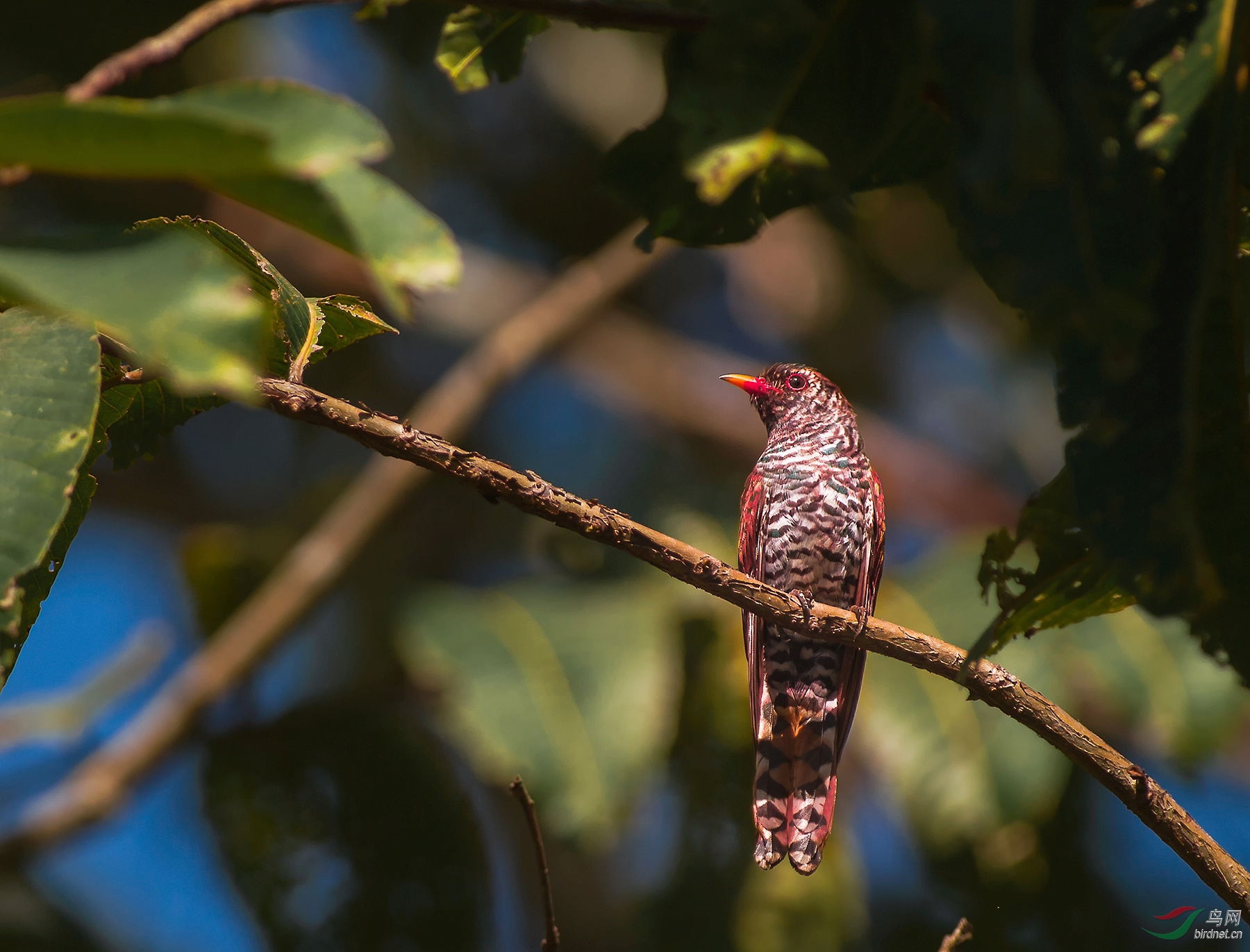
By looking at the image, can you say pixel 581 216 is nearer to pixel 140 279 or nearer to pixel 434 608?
pixel 434 608

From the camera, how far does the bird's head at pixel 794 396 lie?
15.4 ft

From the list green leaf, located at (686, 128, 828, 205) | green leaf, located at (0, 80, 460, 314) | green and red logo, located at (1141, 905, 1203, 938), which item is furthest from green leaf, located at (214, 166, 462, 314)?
green and red logo, located at (1141, 905, 1203, 938)

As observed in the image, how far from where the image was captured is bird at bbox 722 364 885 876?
3875mm

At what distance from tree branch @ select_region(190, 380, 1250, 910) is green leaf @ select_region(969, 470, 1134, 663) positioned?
0.16 meters

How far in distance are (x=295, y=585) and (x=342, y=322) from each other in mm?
4416

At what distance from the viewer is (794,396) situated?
4.82 m

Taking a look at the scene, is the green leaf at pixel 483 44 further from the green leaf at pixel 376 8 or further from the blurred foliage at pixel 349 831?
the blurred foliage at pixel 349 831

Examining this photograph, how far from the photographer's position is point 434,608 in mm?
6250

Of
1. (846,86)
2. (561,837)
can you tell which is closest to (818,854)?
(561,837)

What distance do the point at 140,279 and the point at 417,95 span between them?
9144mm

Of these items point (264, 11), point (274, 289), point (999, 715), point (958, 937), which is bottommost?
point (999, 715)

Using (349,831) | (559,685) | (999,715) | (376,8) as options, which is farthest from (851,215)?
(349,831)

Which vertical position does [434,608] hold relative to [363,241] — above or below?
below

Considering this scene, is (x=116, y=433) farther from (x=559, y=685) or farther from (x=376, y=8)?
(x=559, y=685)
